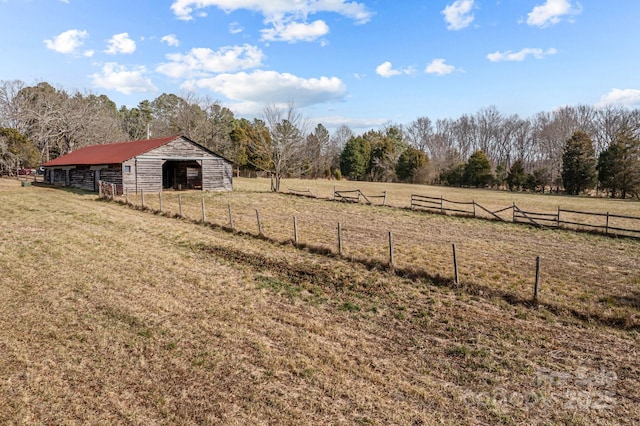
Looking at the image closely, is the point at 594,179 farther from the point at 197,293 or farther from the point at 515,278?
the point at 197,293

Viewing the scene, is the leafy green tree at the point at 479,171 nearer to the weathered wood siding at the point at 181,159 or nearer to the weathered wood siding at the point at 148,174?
the weathered wood siding at the point at 181,159

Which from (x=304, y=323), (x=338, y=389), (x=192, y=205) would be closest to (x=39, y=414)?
(x=338, y=389)

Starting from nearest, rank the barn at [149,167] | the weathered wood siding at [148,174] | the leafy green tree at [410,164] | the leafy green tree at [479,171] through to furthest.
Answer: the barn at [149,167]
the weathered wood siding at [148,174]
the leafy green tree at [479,171]
the leafy green tree at [410,164]

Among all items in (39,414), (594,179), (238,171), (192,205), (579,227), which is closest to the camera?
(39,414)

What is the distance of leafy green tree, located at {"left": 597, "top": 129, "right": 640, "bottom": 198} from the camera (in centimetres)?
4829

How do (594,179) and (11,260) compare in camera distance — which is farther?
(594,179)

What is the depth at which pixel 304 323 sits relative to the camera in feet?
27.6

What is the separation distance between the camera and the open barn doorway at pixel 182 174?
130 feet

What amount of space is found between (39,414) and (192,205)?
24.4 metres

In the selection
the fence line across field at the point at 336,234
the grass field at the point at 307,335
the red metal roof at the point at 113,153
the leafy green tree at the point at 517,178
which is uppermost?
the red metal roof at the point at 113,153

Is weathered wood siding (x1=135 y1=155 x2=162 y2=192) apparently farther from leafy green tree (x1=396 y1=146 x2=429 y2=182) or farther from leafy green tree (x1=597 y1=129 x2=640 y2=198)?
leafy green tree (x1=597 y1=129 x2=640 y2=198)

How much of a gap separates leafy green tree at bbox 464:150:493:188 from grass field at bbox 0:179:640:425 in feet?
171

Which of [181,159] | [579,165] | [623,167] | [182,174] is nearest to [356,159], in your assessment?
[579,165]

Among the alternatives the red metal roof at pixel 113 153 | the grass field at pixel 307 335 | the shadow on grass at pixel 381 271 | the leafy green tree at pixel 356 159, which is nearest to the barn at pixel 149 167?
→ the red metal roof at pixel 113 153
